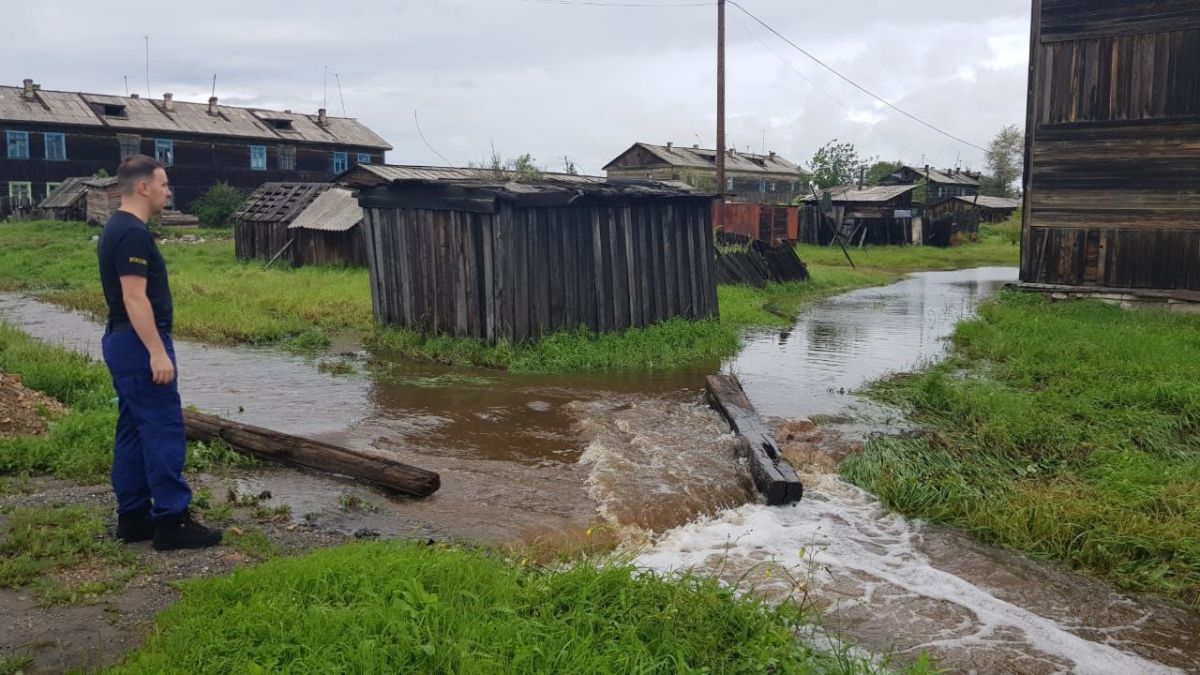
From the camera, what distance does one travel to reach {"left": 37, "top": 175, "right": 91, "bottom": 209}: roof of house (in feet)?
102

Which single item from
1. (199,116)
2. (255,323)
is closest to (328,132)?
(199,116)

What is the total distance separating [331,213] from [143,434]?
61.8 ft

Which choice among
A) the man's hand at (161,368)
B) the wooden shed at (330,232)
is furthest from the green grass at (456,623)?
the wooden shed at (330,232)

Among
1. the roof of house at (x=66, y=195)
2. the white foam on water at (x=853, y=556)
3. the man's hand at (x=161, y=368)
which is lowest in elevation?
the white foam on water at (x=853, y=556)

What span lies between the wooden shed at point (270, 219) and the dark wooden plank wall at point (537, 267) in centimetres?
1111

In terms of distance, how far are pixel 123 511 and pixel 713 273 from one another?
11.0m

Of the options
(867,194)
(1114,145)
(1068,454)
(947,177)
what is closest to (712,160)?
(867,194)

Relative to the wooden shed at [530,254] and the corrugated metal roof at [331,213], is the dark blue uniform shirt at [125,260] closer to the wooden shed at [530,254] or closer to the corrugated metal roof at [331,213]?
the wooden shed at [530,254]

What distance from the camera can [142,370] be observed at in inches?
187

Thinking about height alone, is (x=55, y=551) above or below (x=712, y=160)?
below

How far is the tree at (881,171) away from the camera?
227 ft

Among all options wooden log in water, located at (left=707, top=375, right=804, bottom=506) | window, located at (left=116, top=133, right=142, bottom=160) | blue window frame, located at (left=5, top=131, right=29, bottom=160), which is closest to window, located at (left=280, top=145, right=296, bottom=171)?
window, located at (left=116, top=133, right=142, bottom=160)

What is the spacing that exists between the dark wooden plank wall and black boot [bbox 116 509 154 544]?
7.04m

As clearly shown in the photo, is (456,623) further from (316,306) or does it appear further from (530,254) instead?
(316,306)
